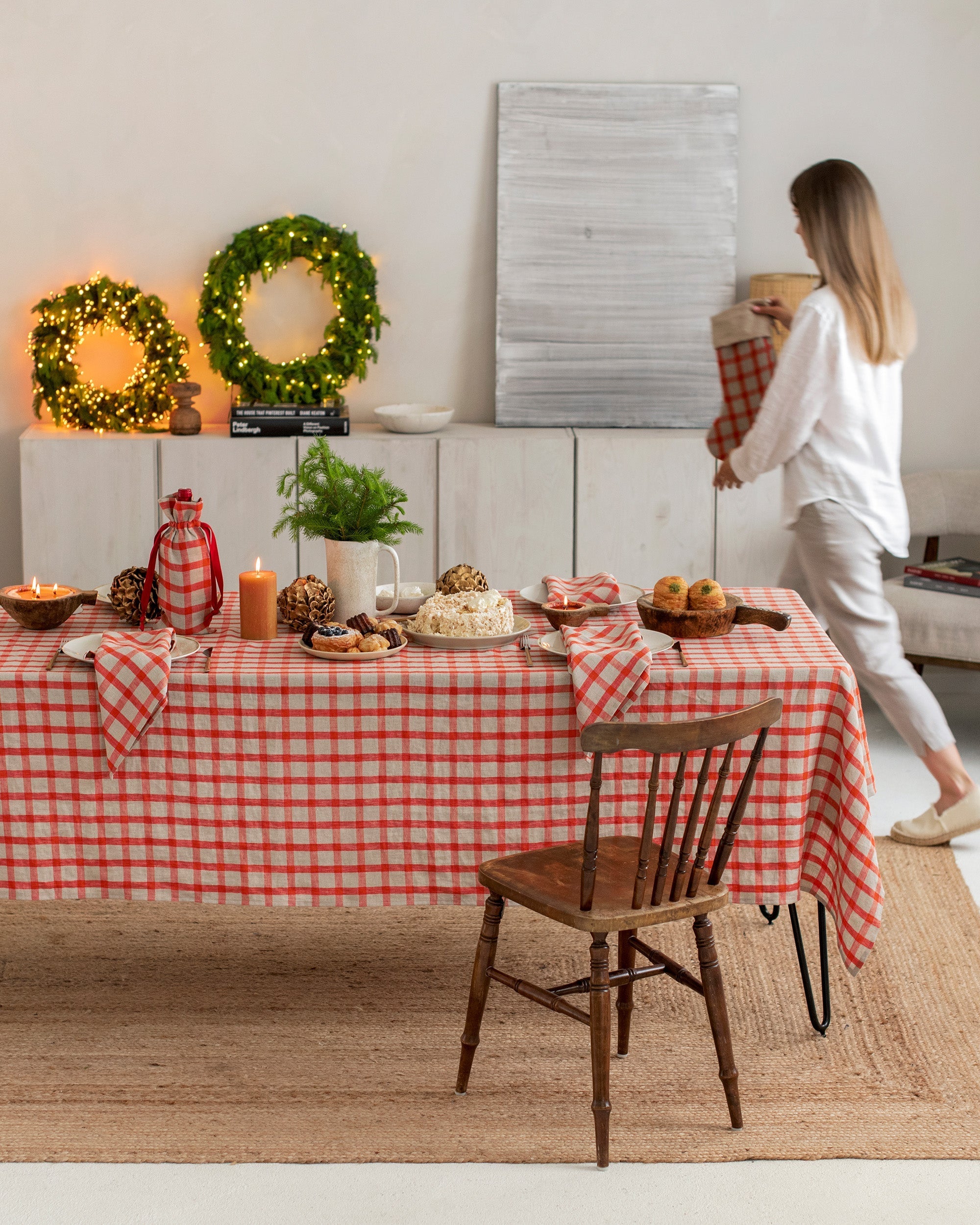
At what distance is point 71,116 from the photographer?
4707mm

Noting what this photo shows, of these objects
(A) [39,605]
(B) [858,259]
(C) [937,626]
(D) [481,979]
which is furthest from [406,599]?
(C) [937,626]

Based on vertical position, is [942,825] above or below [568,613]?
below

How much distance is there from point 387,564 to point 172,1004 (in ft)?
5.97

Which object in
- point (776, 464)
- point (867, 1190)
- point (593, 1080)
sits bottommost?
point (867, 1190)

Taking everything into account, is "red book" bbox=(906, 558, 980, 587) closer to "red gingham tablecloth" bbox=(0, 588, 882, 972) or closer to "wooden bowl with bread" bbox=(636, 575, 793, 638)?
"wooden bowl with bread" bbox=(636, 575, 793, 638)

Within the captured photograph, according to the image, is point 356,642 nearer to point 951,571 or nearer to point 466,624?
point 466,624

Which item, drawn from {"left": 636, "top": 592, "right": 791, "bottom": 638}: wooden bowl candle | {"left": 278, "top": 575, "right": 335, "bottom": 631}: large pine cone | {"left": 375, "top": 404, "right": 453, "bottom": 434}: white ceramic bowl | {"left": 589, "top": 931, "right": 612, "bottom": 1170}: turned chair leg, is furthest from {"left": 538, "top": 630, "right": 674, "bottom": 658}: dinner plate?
{"left": 375, "top": 404, "right": 453, "bottom": 434}: white ceramic bowl

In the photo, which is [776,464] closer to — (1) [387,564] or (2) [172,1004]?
(1) [387,564]

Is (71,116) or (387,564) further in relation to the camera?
(71,116)

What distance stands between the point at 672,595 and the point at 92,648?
3.73ft

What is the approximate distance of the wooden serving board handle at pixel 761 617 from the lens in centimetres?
264

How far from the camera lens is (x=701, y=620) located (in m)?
2.59

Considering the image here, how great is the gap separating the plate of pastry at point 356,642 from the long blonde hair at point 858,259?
1.45 meters

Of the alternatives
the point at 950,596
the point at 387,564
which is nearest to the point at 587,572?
the point at 387,564
